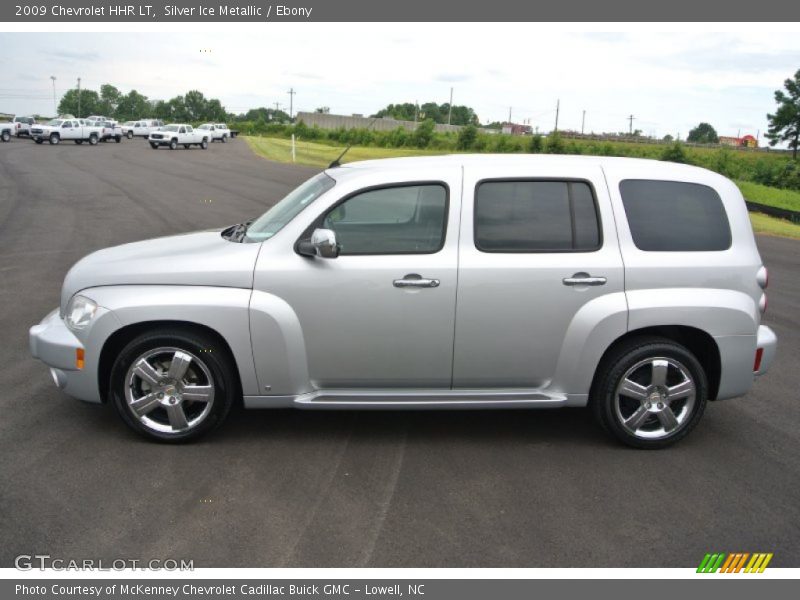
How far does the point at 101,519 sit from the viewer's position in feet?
13.6

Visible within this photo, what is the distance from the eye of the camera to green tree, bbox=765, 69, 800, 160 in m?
74.7

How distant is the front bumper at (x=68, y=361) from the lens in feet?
16.7

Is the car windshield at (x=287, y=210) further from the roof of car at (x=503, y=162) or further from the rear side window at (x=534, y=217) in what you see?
the rear side window at (x=534, y=217)

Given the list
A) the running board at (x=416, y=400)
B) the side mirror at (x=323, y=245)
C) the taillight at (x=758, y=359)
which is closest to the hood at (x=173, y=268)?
the side mirror at (x=323, y=245)

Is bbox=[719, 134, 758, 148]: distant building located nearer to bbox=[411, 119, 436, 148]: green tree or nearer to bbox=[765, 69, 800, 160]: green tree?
bbox=[765, 69, 800, 160]: green tree

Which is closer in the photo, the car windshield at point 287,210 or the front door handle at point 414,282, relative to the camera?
the front door handle at point 414,282

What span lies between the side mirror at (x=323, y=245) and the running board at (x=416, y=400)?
0.93 meters

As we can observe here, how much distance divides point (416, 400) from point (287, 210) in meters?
1.67

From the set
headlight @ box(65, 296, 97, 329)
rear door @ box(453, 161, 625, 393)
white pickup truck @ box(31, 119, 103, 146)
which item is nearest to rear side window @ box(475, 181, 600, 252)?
rear door @ box(453, 161, 625, 393)

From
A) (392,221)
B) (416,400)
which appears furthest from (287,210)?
(416,400)

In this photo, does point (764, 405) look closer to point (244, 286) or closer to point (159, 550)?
point (244, 286)

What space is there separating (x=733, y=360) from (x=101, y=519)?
4112 millimetres

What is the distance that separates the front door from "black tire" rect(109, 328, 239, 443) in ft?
1.77

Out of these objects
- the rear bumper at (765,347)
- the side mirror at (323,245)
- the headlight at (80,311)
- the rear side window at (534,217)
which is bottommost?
the rear bumper at (765,347)
